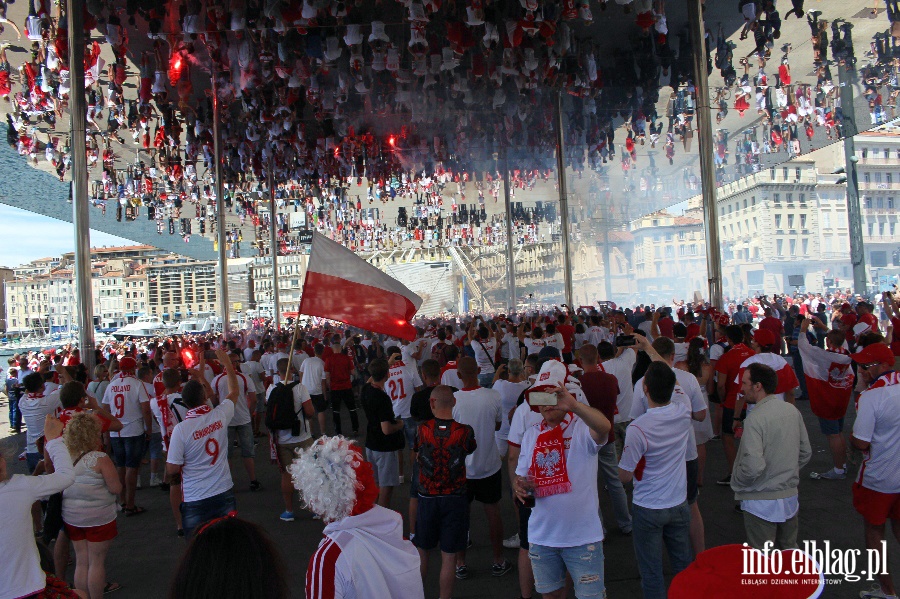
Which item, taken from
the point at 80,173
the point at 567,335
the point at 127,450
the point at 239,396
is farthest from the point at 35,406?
the point at 567,335

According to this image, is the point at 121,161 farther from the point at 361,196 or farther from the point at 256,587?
the point at 256,587

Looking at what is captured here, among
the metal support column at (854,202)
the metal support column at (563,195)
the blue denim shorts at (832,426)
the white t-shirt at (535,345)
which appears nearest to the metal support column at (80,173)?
the white t-shirt at (535,345)

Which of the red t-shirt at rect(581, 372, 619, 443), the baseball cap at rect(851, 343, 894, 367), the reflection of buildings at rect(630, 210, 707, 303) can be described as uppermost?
the reflection of buildings at rect(630, 210, 707, 303)

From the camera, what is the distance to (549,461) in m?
3.65

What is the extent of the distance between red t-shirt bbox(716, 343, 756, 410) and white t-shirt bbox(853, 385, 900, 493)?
260 cm

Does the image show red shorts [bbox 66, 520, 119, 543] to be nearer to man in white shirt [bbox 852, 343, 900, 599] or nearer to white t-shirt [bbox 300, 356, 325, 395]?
man in white shirt [bbox 852, 343, 900, 599]

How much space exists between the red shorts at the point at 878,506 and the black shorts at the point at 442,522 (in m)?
2.56

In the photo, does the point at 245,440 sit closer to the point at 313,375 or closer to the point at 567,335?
the point at 313,375

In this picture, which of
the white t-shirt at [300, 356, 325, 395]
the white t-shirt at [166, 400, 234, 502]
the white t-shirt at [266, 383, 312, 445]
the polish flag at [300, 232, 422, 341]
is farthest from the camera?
the white t-shirt at [300, 356, 325, 395]

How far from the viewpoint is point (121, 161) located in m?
23.6

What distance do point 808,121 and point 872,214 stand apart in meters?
36.4

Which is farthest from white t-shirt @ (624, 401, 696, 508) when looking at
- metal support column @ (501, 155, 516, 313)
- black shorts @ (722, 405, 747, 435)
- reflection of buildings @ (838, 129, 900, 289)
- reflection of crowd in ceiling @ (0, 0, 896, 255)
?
reflection of buildings @ (838, 129, 900, 289)

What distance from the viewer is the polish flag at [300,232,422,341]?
5.98 meters

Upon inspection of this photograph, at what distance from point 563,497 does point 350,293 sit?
3091 mm
